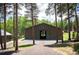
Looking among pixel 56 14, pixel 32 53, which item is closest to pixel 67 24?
pixel 56 14

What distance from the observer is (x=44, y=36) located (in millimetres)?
9656

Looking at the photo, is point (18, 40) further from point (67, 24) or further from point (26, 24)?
point (67, 24)

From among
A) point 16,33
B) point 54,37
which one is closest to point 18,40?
point 16,33

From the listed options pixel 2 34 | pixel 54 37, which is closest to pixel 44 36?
pixel 54 37

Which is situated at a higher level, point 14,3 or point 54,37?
point 14,3

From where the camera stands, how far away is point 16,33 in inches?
373

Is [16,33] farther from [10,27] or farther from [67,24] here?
[67,24]

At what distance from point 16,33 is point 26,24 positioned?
27cm

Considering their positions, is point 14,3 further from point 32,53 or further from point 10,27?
point 32,53
